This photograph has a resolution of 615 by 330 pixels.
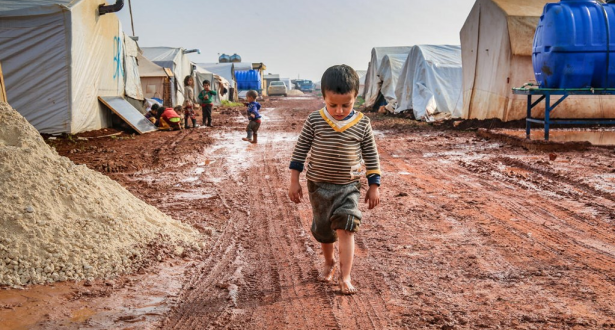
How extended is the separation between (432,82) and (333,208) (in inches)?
675

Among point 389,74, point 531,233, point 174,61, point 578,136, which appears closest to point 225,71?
point 174,61

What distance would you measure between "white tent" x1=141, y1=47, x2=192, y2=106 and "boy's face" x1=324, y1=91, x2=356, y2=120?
21063mm

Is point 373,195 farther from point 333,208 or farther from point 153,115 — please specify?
point 153,115

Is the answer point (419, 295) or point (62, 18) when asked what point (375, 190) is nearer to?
point (419, 295)

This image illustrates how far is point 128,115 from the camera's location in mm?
14617

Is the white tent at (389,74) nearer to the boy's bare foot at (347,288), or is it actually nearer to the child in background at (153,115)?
the child in background at (153,115)

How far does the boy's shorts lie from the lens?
355 centimetres

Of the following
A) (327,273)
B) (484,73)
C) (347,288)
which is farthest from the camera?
(484,73)

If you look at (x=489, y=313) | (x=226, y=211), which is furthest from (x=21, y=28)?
(x=489, y=313)

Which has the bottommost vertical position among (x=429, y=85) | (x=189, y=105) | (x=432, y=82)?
(x=189, y=105)

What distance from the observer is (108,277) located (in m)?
3.84

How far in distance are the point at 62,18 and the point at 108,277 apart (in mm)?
10146

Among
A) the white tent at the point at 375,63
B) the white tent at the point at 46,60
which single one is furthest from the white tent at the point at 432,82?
the white tent at the point at 46,60

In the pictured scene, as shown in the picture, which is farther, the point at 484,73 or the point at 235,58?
the point at 235,58
